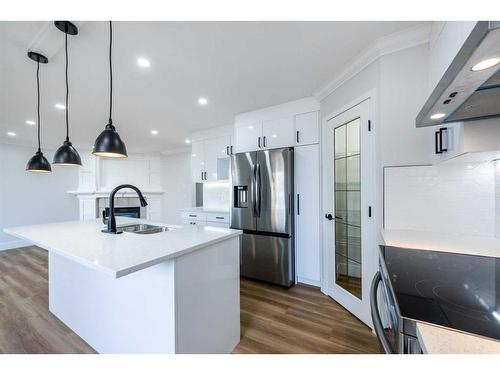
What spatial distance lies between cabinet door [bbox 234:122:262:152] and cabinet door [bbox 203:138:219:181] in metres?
0.74

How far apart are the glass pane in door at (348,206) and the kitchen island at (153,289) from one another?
122 cm

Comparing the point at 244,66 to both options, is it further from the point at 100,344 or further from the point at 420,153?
the point at 100,344

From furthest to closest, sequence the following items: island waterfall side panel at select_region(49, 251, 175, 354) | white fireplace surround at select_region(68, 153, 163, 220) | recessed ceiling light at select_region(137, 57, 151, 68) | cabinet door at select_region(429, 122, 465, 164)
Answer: white fireplace surround at select_region(68, 153, 163, 220) → recessed ceiling light at select_region(137, 57, 151, 68) → island waterfall side panel at select_region(49, 251, 175, 354) → cabinet door at select_region(429, 122, 465, 164)

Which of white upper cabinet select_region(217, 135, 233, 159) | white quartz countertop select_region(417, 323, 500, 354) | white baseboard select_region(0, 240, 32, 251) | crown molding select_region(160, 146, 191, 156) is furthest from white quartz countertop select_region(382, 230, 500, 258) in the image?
white baseboard select_region(0, 240, 32, 251)

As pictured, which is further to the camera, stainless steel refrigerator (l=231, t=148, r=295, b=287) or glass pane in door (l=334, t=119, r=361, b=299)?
stainless steel refrigerator (l=231, t=148, r=295, b=287)

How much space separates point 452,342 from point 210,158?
12.5ft

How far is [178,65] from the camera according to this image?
76.1 inches

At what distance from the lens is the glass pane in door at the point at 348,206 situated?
204 centimetres

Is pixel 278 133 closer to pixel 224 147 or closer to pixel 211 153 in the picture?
pixel 224 147

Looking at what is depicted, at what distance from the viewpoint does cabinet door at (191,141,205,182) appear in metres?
4.09

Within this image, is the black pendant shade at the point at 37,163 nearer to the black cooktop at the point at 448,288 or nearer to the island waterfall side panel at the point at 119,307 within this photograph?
the island waterfall side panel at the point at 119,307

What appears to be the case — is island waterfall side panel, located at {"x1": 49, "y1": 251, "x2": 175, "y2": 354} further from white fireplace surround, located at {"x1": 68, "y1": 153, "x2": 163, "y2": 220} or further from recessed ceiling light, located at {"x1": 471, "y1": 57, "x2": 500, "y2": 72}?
white fireplace surround, located at {"x1": 68, "y1": 153, "x2": 163, "y2": 220}

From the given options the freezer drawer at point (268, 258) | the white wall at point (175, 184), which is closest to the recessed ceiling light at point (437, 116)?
the freezer drawer at point (268, 258)
